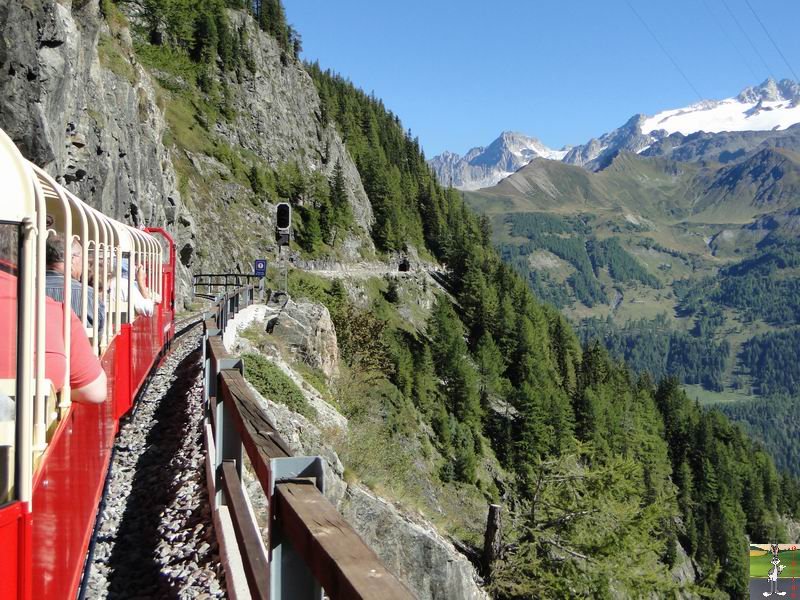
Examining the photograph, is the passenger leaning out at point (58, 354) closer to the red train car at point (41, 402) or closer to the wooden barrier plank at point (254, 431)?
the red train car at point (41, 402)

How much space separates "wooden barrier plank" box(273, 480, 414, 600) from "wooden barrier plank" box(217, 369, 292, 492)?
1.09 feet

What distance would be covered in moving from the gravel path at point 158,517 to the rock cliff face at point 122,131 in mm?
9710

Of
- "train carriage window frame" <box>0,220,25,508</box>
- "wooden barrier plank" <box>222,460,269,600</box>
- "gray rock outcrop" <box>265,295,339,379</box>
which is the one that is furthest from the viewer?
"gray rock outcrop" <box>265,295,339,379</box>

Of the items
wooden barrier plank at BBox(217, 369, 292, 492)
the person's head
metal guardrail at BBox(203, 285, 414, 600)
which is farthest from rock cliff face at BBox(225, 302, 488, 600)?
the person's head

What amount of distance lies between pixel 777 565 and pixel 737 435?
1315 inches

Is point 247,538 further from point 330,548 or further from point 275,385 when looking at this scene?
point 275,385

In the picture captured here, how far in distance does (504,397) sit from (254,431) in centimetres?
8239

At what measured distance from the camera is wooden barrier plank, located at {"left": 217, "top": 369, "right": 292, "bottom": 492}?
325 centimetres

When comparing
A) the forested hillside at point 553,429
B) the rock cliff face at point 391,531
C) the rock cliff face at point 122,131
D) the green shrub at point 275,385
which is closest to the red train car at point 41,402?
the rock cliff face at point 391,531

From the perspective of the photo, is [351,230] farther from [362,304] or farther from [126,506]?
[126,506]

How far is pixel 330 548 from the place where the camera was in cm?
212

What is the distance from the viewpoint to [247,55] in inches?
3629

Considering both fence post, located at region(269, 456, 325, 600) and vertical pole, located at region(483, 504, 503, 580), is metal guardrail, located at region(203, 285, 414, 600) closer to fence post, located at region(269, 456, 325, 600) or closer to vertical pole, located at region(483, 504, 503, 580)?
fence post, located at region(269, 456, 325, 600)

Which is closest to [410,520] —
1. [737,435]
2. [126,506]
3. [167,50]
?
[126,506]
